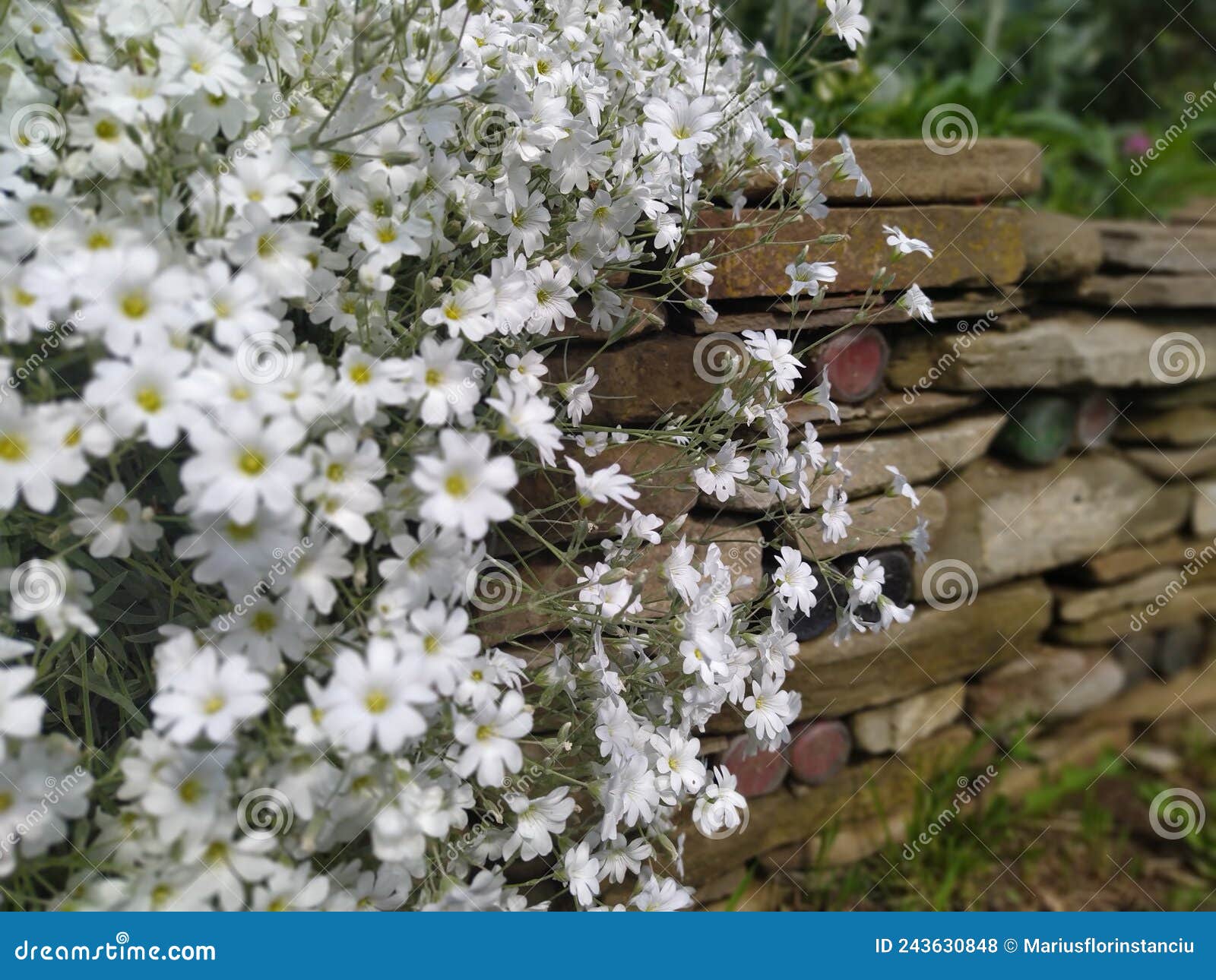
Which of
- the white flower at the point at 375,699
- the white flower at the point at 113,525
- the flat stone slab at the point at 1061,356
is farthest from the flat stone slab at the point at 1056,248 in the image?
the white flower at the point at 113,525

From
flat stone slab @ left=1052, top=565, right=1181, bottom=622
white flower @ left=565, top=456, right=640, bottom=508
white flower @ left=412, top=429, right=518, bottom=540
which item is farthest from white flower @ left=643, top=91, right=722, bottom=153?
flat stone slab @ left=1052, top=565, right=1181, bottom=622

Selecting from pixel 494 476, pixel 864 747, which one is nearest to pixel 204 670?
pixel 494 476

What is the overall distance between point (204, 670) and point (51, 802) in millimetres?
241

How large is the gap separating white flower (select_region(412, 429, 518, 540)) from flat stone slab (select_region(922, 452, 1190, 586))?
1562 mm

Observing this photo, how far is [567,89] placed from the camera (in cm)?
147

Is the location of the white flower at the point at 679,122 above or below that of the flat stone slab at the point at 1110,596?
above

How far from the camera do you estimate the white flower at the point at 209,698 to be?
99 cm

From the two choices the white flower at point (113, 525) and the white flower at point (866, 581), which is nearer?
the white flower at point (113, 525)

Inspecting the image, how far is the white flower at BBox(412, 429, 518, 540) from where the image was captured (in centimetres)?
104

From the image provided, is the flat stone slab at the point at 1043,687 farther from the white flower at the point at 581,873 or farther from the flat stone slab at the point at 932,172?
the white flower at the point at 581,873

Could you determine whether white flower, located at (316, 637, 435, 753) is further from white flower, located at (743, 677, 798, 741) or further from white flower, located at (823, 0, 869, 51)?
white flower, located at (823, 0, 869, 51)

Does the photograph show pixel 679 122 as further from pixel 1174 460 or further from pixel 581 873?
pixel 1174 460

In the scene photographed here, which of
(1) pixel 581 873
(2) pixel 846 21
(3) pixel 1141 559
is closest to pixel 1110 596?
(3) pixel 1141 559

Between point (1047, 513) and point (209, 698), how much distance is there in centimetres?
224
